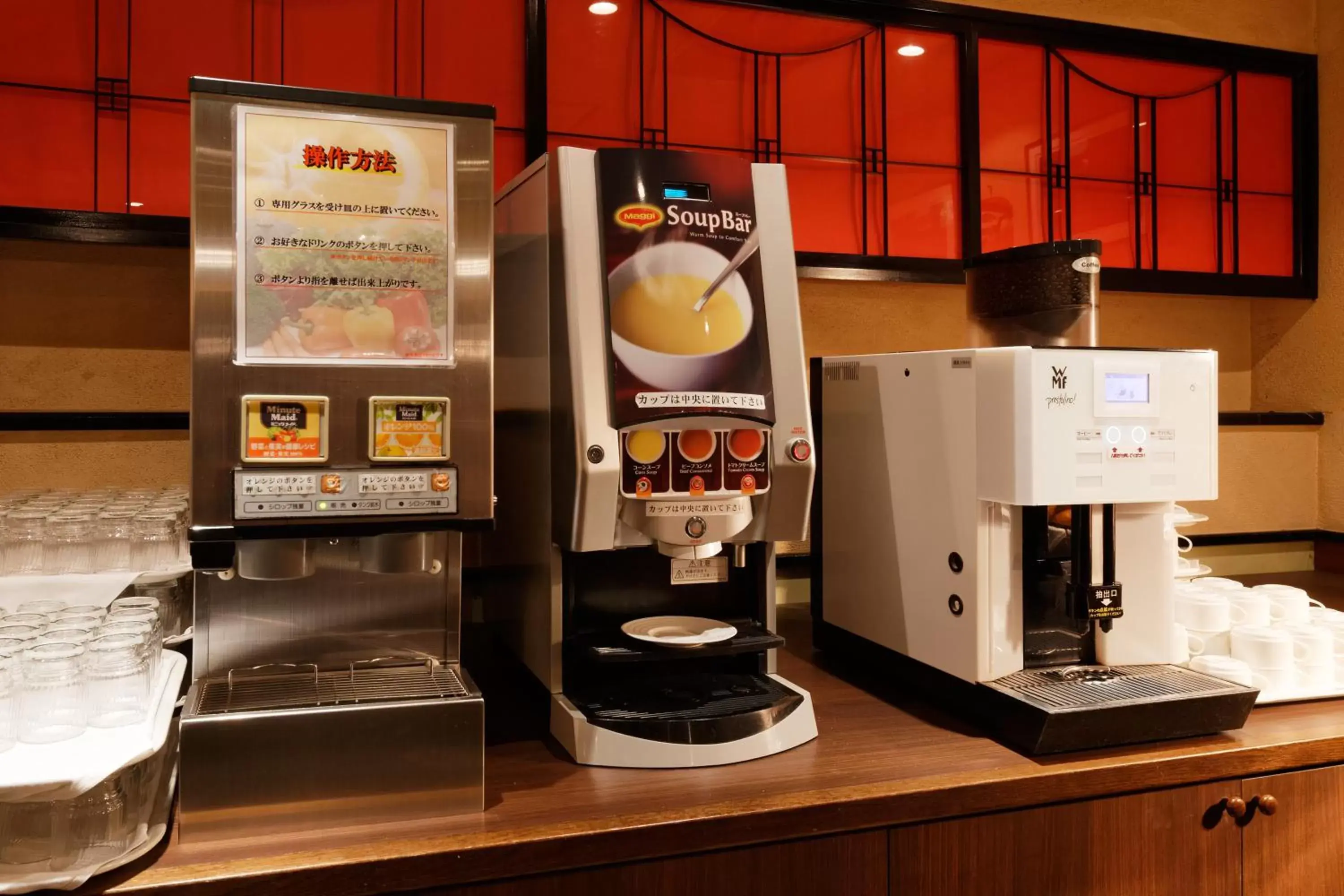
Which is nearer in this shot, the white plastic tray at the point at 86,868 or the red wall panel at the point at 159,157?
the white plastic tray at the point at 86,868

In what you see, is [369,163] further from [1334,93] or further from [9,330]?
[1334,93]

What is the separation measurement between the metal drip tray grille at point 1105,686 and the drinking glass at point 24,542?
141 centimetres

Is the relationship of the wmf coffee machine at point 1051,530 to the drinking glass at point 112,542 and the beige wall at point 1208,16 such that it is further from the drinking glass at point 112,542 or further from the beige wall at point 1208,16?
the beige wall at point 1208,16

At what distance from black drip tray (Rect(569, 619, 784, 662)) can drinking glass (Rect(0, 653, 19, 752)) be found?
673mm

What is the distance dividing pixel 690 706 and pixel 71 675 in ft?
2.55

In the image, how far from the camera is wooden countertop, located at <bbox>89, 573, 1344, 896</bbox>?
44.6 inches

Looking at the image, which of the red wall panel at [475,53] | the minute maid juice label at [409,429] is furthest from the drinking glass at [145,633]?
the red wall panel at [475,53]

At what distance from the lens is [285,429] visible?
3.94ft

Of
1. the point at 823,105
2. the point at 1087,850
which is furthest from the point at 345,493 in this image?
the point at 823,105

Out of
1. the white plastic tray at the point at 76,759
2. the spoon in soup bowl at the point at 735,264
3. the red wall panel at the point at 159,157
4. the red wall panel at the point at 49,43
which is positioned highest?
the red wall panel at the point at 49,43

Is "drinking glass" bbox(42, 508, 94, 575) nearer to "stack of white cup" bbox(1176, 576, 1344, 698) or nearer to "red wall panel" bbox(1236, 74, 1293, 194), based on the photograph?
"stack of white cup" bbox(1176, 576, 1344, 698)

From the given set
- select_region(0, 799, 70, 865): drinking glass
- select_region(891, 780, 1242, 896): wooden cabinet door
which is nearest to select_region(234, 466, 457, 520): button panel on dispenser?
select_region(0, 799, 70, 865): drinking glass

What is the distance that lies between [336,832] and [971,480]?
39.0 inches

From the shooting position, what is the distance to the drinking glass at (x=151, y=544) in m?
1.55
